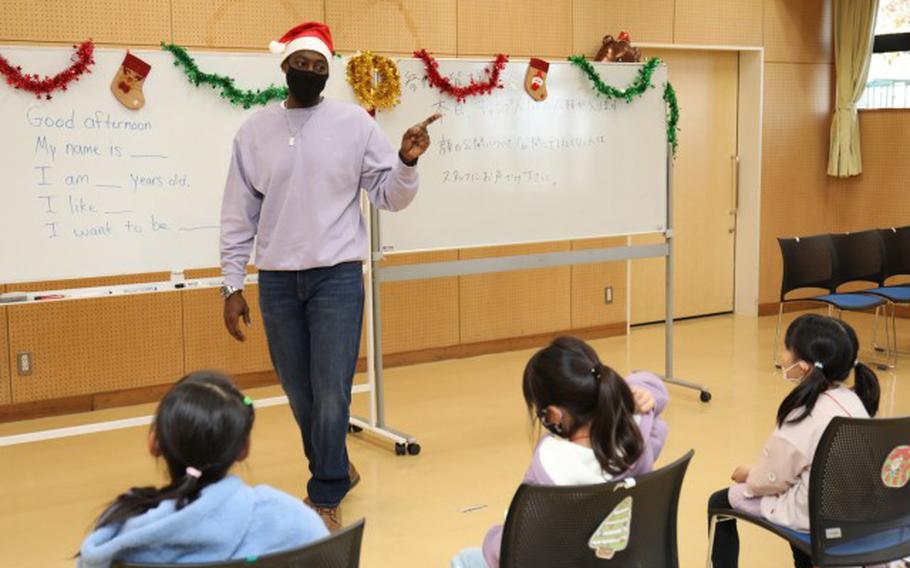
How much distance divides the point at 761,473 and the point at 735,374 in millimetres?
3622

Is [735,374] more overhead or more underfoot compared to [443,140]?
more underfoot

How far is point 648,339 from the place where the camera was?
24.4 feet

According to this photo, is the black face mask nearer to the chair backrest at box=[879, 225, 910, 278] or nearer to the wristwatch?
the wristwatch

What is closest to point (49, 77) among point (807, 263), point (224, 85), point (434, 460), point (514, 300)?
point (224, 85)

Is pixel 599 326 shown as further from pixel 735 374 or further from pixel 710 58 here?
pixel 710 58

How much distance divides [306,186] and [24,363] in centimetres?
262

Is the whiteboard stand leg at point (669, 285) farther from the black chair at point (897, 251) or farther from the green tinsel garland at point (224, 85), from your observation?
the green tinsel garland at point (224, 85)

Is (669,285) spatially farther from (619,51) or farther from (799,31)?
(799,31)

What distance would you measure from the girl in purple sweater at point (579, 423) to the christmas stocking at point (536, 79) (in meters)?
3.23

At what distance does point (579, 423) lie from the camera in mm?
2316

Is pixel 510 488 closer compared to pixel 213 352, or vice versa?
pixel 510 488

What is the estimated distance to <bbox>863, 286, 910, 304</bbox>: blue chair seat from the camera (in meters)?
6.32

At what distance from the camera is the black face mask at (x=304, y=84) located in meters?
3.61

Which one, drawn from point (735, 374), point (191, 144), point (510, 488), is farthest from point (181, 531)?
point (735, 374)
